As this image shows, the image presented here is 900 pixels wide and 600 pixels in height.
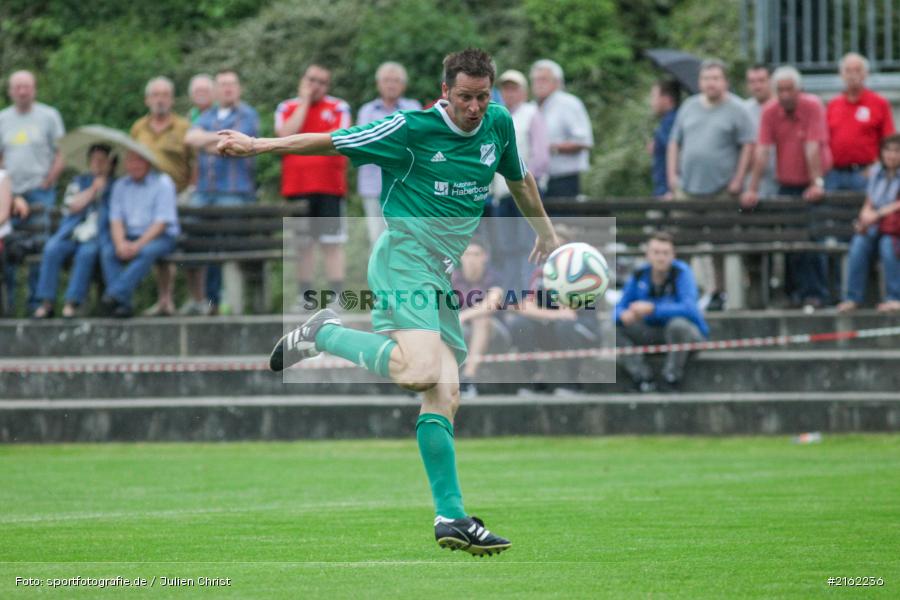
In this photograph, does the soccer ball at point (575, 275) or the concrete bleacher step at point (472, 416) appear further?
the concrete bleacher step at point (472, 416)

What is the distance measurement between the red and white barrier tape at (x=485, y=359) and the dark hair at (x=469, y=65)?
25.6 ft

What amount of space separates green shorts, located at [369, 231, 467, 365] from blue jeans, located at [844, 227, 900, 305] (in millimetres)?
8626

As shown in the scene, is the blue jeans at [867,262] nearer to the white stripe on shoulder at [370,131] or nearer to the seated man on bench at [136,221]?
the seated man on bench at [136,221]

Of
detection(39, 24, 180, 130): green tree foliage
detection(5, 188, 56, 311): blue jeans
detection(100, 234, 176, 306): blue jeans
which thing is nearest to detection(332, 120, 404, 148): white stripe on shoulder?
detection(100, 234, 176, 306): blue jeans

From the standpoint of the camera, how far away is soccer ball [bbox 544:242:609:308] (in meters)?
9.30

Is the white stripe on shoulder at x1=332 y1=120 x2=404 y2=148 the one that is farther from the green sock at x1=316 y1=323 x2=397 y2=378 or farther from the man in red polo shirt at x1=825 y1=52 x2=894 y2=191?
the man in red polo shirt at x1=825 y1=52 x2=894 y2=191

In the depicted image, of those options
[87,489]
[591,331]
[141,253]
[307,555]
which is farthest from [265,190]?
[307,555]

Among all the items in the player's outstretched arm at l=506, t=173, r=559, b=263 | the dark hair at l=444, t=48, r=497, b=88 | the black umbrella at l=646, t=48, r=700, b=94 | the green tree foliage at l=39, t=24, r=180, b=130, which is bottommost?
the player's outstretched arm at l=506, t=173, r=559, b=263

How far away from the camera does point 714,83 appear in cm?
1648

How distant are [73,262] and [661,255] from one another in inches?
255

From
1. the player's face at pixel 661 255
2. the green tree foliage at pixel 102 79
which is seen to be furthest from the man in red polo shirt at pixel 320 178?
the green tree foliage at pixel 102 79

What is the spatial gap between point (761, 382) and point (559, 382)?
6.88ft

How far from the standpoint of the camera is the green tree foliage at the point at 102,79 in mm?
25234

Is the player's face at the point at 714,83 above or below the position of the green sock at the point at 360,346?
above
